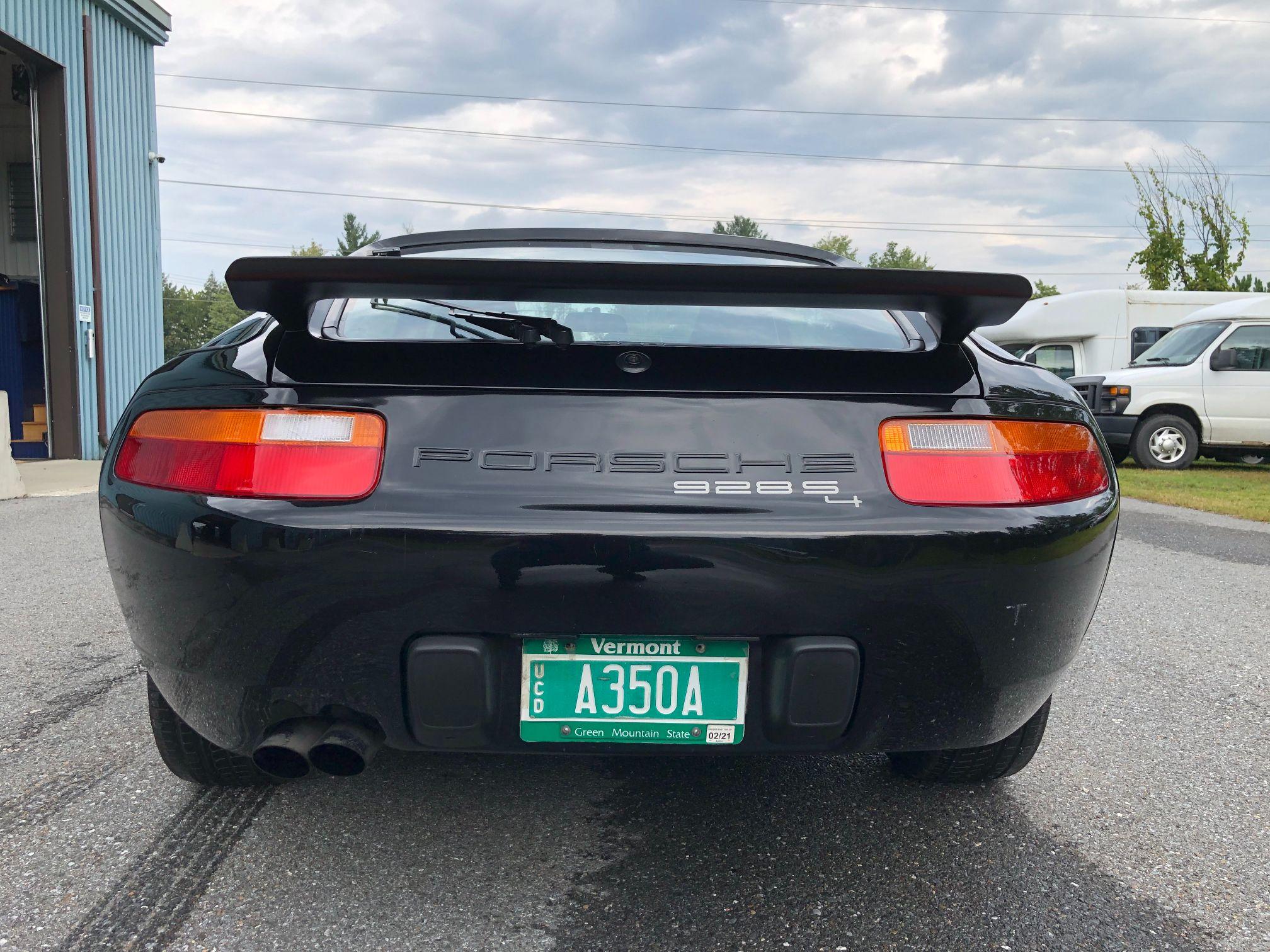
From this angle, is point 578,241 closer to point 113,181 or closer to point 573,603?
point 573,603

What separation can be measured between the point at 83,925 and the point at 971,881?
1.58 m

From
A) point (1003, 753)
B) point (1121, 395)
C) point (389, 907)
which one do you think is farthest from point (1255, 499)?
point (389, 907)

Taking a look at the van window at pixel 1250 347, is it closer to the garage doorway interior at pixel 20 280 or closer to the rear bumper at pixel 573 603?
the rear bumper at pixel 573 603

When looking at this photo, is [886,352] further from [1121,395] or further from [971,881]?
[1121,395]

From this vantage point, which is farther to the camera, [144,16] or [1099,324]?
[144,16]

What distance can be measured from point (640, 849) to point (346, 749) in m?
0.68

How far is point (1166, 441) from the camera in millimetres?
11883

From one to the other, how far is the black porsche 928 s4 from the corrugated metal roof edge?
1587 centimetres

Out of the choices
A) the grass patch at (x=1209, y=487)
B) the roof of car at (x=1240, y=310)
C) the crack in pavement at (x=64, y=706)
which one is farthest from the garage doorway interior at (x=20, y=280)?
the roof of car at (x=1240, y=310)

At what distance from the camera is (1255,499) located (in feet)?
28.6

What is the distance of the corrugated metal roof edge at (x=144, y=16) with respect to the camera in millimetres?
14453

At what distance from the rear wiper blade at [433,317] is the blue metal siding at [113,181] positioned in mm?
13482

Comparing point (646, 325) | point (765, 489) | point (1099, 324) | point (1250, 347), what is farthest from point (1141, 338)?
point (765, 489)

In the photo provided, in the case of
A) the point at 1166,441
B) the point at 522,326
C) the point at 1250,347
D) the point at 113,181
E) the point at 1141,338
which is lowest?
the point at 1166,441
